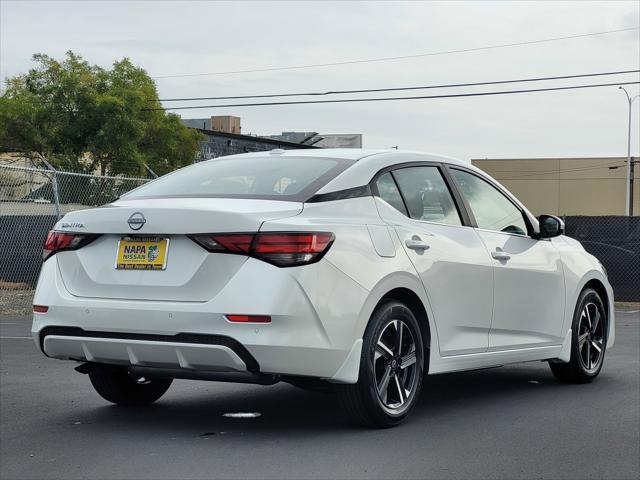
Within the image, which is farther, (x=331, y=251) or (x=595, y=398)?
(x=595, y=398)

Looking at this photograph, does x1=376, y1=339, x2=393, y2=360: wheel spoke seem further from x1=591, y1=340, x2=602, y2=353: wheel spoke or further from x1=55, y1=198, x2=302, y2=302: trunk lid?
x1=591, y1=340, x2=602, y2=353: wheel spoke

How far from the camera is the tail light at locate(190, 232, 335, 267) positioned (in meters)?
5.66

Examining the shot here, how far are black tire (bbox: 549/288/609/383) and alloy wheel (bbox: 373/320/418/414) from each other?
2421mm

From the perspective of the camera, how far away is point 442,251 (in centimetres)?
677

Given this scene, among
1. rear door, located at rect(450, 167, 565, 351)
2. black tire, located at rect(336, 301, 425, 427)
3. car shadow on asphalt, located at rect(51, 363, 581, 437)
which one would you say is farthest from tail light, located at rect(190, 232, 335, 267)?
rear door, located at rect(450, 167, 565, 351)

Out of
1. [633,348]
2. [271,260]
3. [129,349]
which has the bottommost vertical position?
[633,348]

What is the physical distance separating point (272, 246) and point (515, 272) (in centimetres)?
253

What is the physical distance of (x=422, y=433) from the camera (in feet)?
20.7

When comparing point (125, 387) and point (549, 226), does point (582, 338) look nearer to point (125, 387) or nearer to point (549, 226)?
point (549, 226)

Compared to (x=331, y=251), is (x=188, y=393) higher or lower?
lower

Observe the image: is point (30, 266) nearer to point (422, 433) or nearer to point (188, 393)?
point (188, 393)

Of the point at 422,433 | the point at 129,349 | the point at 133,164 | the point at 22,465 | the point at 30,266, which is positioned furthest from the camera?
the point at 133,164

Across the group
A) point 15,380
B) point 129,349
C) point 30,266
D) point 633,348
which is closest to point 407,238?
point 129,349

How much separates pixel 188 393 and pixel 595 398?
3.04 metres
